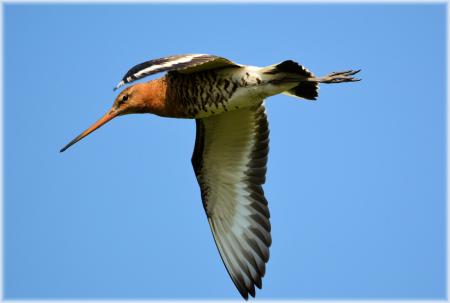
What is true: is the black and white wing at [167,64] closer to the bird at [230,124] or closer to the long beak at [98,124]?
the bird at [230,124]

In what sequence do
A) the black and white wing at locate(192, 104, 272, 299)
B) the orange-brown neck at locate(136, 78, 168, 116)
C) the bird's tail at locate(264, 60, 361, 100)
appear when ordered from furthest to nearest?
1. the black and white wing at locate(192, 104, 272, 299)
2. the orange-brown neck at locate(136, 78, 168, 116)
3. the bird's tail at locate(264, 60, 361, 100)

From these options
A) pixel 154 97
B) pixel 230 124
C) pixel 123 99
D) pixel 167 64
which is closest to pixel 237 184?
pixel 230 124

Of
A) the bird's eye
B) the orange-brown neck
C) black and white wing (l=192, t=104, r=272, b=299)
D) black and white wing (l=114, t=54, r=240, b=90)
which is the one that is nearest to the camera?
black and white wing (l=114, t=54, r=240, b=90)

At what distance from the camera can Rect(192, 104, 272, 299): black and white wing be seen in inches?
302

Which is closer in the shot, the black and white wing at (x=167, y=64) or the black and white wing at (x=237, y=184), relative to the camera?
the black and white wing at (x=167, y=64)

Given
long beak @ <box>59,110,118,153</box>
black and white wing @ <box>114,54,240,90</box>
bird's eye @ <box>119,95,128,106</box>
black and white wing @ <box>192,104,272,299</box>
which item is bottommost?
black and white wing @ <box>192,104,272,299</box>

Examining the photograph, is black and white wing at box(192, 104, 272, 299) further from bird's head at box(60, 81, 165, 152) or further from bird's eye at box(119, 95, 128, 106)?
bird's eye at box(119, 95, 128, 106)


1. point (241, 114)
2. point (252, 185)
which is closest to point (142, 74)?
point (241, 114)

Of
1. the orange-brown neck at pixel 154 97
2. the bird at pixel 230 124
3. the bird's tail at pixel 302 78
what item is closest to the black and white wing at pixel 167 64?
the bird at pixel 230 124

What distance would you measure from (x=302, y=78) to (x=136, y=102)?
1684 millimetres

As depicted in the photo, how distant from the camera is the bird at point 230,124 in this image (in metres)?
6.87

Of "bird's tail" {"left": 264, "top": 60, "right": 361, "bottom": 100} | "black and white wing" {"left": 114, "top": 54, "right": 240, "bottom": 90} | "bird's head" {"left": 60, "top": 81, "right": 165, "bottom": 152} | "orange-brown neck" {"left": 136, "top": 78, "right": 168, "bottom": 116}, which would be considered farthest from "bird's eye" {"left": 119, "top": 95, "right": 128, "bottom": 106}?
"bird's tail" {"left": 264, "top": 60, "right": 361, "bottom": 100}

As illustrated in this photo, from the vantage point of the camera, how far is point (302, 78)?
694cm

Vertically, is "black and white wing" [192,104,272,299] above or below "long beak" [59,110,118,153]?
below
